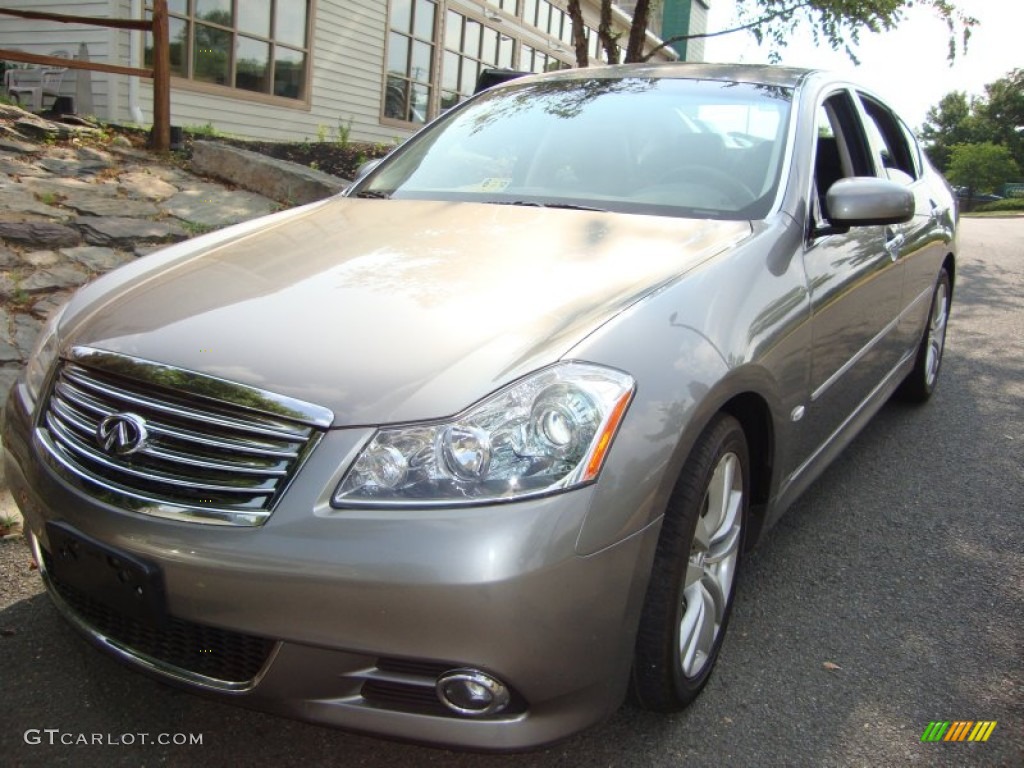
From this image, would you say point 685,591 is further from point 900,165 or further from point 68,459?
point 900,165

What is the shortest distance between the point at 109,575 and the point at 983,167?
8460 cm

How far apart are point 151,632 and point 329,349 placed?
0.71 metres

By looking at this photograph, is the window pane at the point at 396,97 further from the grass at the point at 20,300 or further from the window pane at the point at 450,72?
the grass at the point at 20,300

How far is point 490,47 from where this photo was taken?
18.9 meters

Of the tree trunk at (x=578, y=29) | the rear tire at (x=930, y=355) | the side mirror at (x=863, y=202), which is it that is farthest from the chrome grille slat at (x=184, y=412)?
the tree trunk at (x=578, y=29)

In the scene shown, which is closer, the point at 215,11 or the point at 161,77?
the point at 161,77

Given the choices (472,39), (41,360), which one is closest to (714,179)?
(41,360)

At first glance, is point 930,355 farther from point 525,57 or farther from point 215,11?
point 525,57

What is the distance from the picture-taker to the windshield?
2.96 m

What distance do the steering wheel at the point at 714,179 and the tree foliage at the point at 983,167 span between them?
8185 cm

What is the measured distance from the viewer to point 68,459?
6.68 feet

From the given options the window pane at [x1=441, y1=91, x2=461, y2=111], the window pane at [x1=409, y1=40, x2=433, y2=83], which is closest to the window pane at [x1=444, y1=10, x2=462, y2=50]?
the window pane at [x1=409, y1=40, x2=433, y2=83]

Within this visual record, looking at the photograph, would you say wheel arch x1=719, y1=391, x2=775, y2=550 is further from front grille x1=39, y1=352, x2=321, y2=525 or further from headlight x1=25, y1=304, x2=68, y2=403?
headlight x1=25, y1=304, x2=68, y2=403

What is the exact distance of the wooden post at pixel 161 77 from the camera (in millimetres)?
7785
